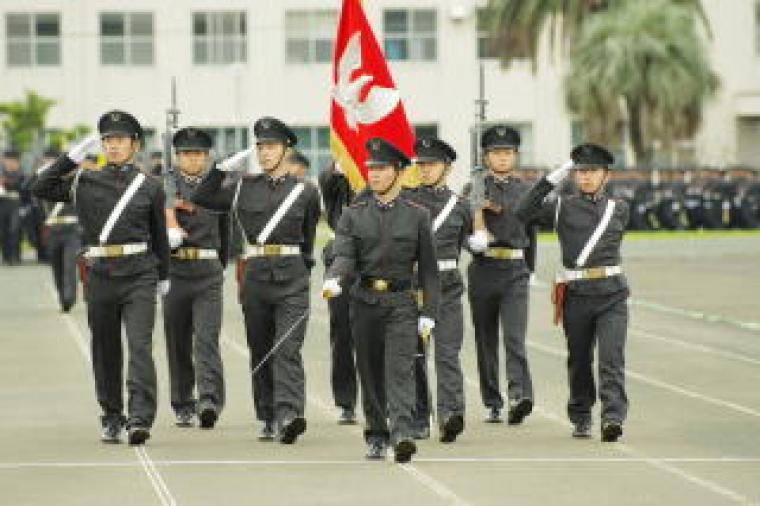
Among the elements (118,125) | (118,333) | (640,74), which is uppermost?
(640,74)

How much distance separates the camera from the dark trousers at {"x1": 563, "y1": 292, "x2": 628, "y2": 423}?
1605 cm

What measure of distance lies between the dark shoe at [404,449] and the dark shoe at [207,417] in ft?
9.00

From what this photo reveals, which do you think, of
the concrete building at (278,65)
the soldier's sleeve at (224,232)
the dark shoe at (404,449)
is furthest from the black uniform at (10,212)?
the dark shoe at (404,449)

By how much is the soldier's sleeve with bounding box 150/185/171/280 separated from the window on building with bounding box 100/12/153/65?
5975cm

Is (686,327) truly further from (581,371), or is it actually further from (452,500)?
(452,500)

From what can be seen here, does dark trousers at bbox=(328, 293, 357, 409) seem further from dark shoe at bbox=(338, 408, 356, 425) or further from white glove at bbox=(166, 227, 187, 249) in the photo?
white glove at bbox=(166, 227, 187, 249)

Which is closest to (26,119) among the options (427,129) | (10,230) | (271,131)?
(427,129)

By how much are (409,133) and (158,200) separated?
78.3 inches

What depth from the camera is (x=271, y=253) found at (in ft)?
53.2

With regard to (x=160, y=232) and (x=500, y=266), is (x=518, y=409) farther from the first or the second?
(x=160, y=232)

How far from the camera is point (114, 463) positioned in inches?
583

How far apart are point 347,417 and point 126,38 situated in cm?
5930

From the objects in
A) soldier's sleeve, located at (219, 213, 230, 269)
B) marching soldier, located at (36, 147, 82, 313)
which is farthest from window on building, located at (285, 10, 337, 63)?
soldier's sleeve, located at (219, 213, 230, 269)

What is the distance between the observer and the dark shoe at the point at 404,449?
14.5m
